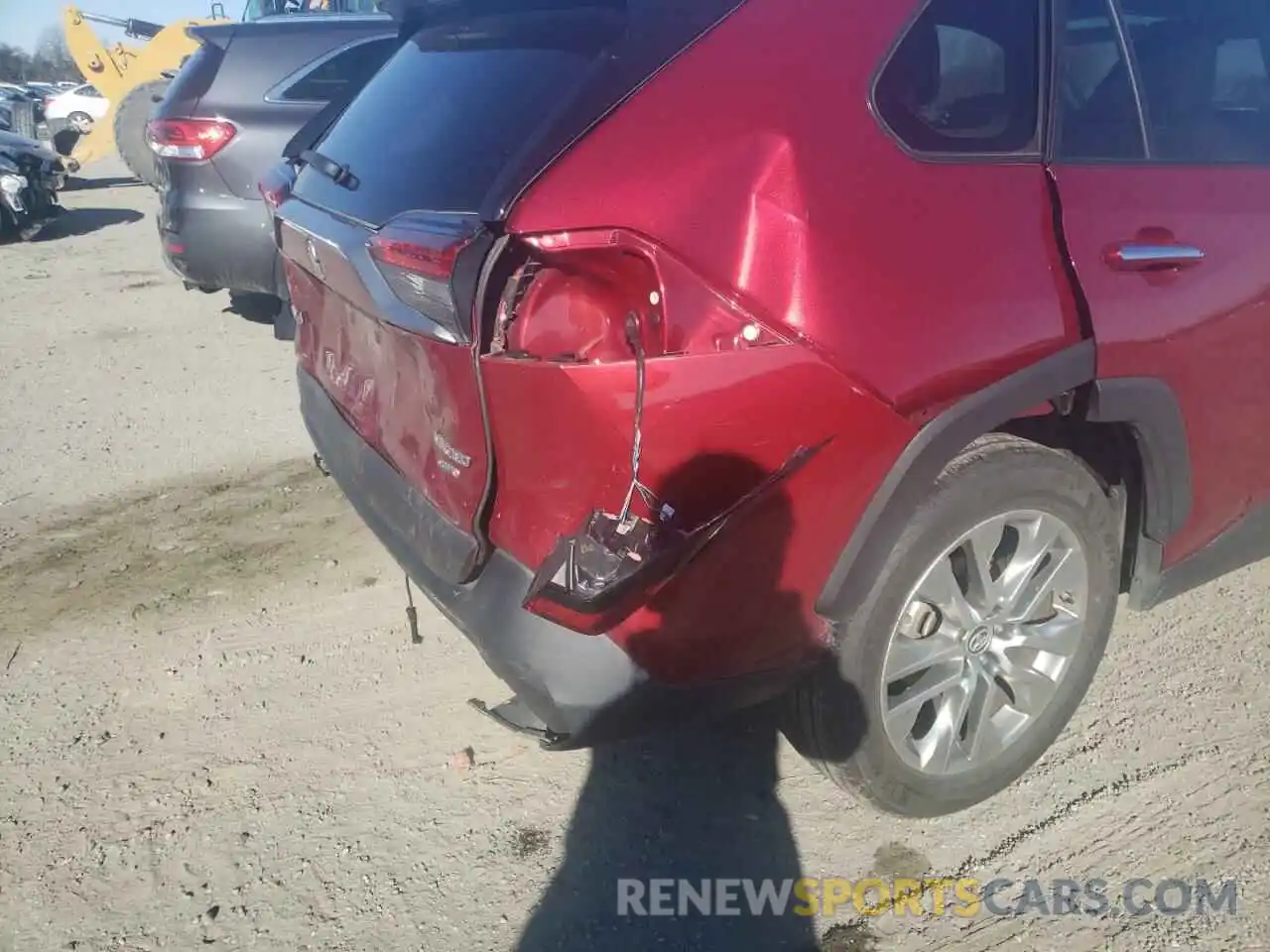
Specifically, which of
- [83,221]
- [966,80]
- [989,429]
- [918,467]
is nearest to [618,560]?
[918,467]

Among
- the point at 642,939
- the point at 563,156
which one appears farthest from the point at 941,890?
the point at 563,156

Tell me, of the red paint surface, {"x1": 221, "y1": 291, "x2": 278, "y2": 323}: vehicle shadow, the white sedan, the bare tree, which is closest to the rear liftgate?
the red paint surface

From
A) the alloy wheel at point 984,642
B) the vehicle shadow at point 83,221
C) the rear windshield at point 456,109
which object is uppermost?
the rear windshield at point 456,109

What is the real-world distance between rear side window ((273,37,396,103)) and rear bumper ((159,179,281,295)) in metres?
0.73

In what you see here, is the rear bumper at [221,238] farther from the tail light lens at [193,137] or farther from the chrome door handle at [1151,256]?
the chrome door handle at [1151,256]

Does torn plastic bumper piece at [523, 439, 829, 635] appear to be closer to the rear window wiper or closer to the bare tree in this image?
the rear window wiper

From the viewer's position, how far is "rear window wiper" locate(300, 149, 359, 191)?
8.36ft

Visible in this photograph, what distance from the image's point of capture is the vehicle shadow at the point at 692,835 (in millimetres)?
2072

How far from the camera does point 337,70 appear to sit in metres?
6.12

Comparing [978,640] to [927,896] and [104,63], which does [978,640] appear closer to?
[927,896]

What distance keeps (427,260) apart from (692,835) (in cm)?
152

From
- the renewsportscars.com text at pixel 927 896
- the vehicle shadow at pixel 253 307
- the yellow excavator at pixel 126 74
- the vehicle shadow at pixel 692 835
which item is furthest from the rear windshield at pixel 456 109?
the yellow excavator at pixel 126 74

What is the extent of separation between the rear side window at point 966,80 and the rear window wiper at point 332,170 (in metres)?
1.30

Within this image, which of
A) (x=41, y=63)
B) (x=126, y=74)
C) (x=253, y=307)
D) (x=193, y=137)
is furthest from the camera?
(x=41, y=63)
